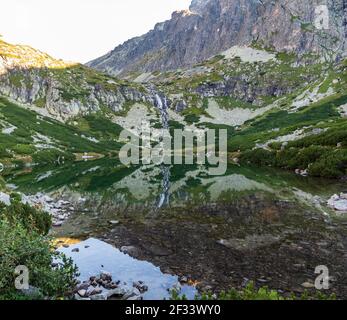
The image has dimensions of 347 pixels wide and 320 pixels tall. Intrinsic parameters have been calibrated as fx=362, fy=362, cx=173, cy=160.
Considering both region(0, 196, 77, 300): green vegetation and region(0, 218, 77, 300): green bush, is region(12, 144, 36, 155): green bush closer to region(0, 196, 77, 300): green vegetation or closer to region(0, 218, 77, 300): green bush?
region(0, 196, 77, 300): green vegetation

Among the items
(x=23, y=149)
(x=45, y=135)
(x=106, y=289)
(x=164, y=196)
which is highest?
(x=45, y=135)

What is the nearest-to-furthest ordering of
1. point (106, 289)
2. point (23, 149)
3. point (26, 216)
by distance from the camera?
point (106, 289)
point (26, 216)
point (23, 149)

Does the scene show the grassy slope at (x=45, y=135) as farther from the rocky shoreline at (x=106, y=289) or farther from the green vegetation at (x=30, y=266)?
the green vegetation at (x=30, y=266)

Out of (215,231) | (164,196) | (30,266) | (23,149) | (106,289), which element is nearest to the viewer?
(30,266)

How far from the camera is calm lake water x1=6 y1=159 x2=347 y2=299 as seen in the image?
68.0ft

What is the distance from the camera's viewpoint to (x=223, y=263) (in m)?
22.3

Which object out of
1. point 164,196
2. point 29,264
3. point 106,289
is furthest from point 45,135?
point 29,264

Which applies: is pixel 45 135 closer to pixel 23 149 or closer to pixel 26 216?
pixel 23 149

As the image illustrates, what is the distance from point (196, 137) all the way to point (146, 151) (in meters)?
32.3

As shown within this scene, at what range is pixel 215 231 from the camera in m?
30.0

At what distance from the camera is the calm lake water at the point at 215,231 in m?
20.7

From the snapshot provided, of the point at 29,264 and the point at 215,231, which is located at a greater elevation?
the point at 29,264

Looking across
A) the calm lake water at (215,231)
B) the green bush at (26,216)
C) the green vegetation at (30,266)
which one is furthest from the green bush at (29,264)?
the green bush at (26,216)

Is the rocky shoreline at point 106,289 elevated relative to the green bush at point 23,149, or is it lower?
lower
